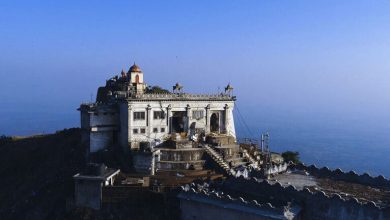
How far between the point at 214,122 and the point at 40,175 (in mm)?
21781

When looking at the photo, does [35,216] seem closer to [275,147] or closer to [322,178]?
[322,178]

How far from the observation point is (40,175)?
52.1 meters

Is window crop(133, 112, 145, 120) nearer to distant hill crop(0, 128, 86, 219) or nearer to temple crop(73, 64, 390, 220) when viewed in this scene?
temple crop(73, 64, 390, 220)

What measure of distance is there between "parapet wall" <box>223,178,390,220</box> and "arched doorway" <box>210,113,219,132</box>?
17.0 metres

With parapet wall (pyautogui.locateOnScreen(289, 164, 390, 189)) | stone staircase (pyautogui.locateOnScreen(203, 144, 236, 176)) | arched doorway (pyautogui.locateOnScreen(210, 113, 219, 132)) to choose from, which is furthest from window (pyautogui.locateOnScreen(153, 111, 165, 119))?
parapet wall (pyautogui.locateOnScreen(289, 164, 390, 189))

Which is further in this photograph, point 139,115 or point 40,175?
point 40,175

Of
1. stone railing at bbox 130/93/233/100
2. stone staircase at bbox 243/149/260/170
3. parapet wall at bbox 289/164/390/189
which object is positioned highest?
stone railing at bbox 130/93/233/100

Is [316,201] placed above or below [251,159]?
below

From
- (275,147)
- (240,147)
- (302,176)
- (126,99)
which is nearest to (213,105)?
(240,147)

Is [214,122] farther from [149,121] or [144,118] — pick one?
[144,118]

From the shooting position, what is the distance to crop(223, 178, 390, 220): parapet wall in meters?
29.8

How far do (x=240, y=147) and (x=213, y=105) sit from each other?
5996 mm

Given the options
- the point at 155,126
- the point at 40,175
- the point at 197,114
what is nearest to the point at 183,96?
the point at 197,114

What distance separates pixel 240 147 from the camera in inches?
2072
